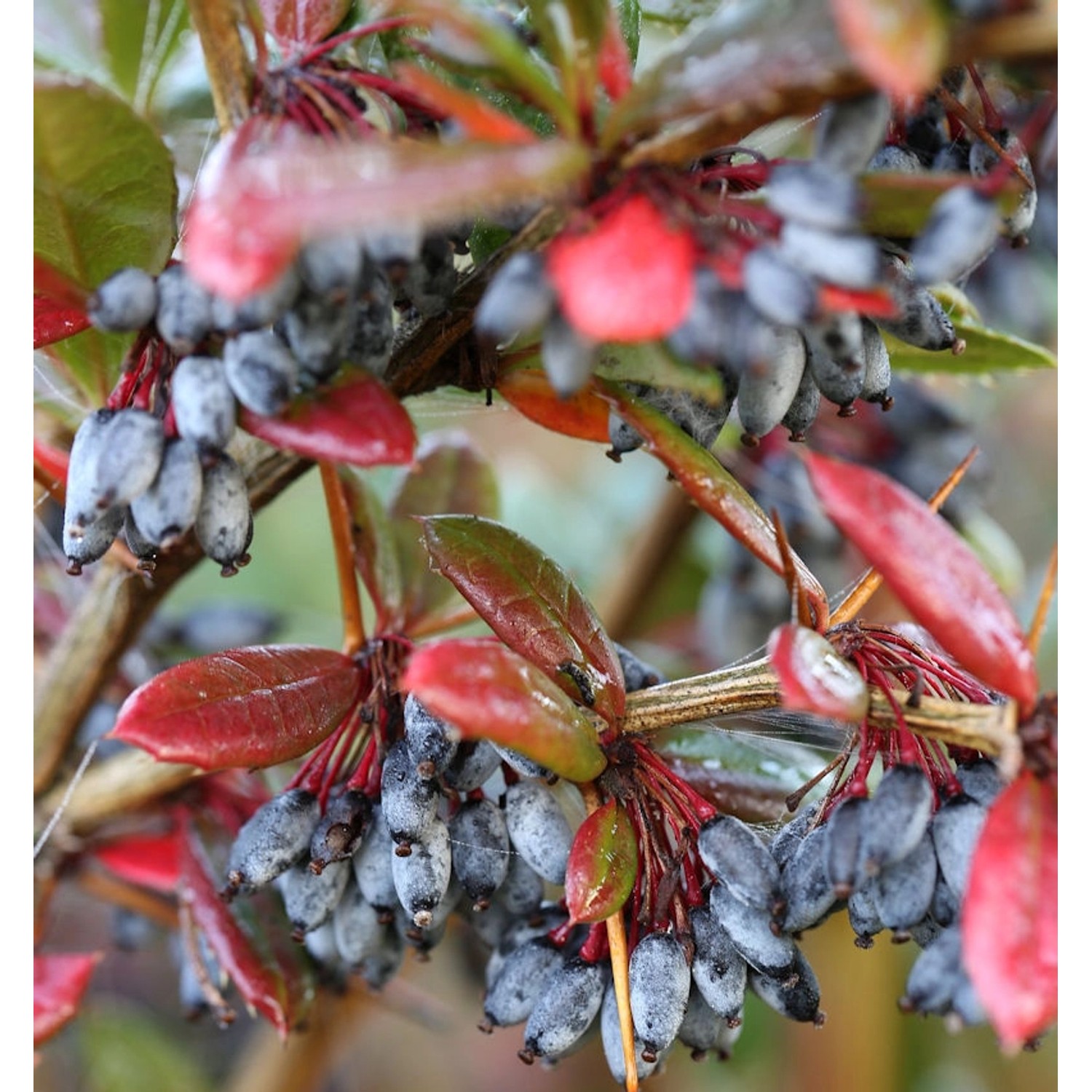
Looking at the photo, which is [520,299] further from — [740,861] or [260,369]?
[740,861]

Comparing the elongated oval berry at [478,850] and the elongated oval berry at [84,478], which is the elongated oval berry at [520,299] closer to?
the elongated oval berry at [84,478]

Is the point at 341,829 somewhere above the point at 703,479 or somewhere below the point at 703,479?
below

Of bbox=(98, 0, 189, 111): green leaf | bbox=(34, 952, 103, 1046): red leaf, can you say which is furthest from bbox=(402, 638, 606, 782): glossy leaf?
bbox=(98, 0, 189, 111): green leaf

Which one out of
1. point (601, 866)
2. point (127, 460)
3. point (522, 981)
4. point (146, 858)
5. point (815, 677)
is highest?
point (127, 460)

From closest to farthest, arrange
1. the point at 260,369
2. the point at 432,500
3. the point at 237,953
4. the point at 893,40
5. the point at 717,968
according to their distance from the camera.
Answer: the point at 893,40
the point at 260,369
the point at 717,968
the point at 237,953
the point at 432,500

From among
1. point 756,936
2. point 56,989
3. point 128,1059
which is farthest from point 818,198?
point 128,1059

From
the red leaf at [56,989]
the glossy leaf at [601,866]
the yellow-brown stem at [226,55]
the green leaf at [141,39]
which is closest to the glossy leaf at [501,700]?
the glossy leaf at [601,866]
